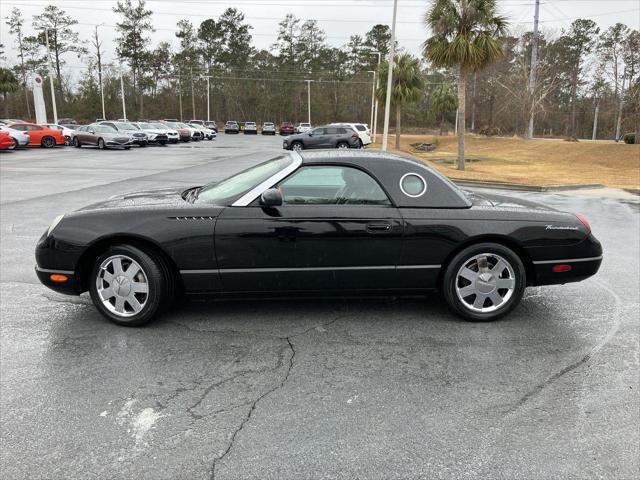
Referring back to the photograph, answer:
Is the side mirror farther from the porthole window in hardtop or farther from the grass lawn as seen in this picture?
the grass lawn

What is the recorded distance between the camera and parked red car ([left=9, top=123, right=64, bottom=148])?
31041 mm

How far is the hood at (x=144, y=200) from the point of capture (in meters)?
4.40

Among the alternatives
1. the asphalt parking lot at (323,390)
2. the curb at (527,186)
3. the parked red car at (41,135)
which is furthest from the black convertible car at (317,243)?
the parked red car at (41,135)

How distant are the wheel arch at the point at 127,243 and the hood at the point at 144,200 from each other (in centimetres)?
32

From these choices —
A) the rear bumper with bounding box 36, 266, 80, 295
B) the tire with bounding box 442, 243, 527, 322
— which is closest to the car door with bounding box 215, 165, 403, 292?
the tire with bounding box 442, 243, 527, 322

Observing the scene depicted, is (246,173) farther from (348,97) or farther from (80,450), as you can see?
(348,97)

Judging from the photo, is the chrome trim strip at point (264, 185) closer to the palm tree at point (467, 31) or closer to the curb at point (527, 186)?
the curb at point (527, 186)

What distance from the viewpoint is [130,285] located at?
13.7 feet

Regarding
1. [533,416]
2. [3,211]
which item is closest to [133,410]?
[533,416]

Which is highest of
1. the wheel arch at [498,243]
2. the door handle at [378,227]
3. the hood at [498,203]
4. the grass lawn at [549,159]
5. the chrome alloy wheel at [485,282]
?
the hood at [498,203]

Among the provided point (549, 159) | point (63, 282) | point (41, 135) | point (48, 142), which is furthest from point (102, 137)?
point (63, 282)

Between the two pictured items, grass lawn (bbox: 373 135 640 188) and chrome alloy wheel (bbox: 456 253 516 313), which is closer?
chrome alloy wheel (bbox: 456 253 516 313)

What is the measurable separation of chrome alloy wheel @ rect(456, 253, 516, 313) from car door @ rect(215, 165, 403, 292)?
24.0 inches

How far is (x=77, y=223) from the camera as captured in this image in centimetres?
422
